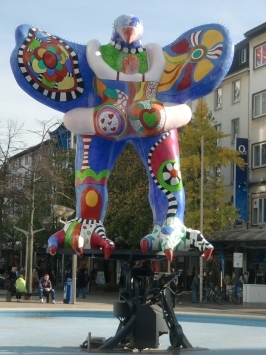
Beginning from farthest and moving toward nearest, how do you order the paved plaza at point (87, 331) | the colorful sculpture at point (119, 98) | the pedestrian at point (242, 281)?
the pedestrian at point (242, 281), the paved plaza at point (87, 331), the colorful sculpture at point (119, 98)

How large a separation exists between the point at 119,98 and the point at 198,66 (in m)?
1.39

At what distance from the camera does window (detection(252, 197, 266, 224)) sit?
1662 inches

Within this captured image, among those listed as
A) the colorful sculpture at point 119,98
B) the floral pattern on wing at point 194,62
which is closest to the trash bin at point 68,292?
the colorful sculpture at point 119,98

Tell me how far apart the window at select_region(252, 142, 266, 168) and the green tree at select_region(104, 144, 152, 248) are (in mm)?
6917

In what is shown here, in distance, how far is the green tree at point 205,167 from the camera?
37031 mm

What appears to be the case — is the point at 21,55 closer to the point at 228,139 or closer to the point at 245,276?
the point at 245,276

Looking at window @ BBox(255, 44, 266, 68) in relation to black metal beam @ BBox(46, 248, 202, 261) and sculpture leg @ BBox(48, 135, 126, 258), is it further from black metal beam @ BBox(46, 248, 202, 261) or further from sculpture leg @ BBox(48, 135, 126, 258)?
black metal beam @ BBox(46, 248, 202, 261)

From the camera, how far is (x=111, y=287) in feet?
137

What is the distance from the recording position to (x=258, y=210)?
140ft

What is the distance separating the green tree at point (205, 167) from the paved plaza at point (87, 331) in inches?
604

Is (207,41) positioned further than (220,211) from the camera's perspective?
No

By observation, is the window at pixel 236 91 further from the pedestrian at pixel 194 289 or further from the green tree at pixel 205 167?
the pedestrian at pixel 194 289

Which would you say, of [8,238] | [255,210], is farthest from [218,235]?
[8,238]

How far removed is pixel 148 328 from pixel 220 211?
25.4 m
